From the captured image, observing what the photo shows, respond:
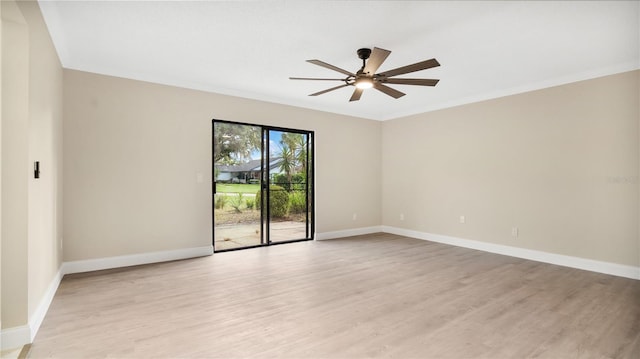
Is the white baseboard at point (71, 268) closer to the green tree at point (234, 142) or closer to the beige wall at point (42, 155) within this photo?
the beige wall at point (42, 155)

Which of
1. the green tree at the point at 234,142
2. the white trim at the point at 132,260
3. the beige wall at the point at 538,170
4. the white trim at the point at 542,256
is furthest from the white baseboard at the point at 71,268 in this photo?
the beige wall at the point at 538,170

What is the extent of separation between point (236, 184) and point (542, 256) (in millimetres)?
4679

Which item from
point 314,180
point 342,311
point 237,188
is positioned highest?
point 314,180

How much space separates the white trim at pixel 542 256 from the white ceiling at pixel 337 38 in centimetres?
238

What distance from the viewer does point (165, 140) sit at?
4.54 metres

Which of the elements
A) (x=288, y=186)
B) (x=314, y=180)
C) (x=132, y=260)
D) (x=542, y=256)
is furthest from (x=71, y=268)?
(x=542, y=256)

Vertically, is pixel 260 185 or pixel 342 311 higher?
pixel 260 185

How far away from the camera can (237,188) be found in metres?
5.25

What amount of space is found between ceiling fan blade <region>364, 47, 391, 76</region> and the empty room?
3cm

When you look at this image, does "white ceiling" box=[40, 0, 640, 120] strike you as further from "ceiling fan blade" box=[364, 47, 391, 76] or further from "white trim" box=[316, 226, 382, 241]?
"white trim" box=[316, 226, 382, 241]

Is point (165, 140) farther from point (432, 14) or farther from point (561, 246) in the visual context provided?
point (561, 246)

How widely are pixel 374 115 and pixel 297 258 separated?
361cm

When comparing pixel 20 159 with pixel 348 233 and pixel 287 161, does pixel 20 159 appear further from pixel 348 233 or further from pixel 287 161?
pixel 348 233

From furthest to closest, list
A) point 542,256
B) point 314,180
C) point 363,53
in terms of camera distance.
A: point 314,180 → point 542,256 → point 363,53
